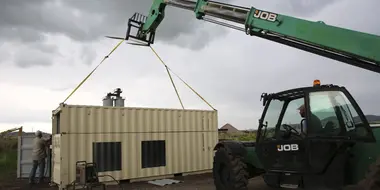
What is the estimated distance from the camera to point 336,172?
17.7 ft

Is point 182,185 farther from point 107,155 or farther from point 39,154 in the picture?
point 39,154

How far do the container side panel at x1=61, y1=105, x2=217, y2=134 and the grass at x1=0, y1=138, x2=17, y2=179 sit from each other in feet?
19.5

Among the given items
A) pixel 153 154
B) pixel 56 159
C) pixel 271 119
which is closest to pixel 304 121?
pixel 271 119

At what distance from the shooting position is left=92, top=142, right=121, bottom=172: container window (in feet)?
35.1

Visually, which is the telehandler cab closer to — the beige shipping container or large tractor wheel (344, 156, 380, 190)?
large tractor wheel (344, 156, 380, 190)

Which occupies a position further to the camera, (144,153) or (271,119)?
(144,153)

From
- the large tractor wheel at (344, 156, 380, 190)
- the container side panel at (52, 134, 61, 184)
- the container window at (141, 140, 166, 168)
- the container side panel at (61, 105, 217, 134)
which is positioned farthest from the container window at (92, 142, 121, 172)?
the large tractor wheel at (344, 156, 380, 190)

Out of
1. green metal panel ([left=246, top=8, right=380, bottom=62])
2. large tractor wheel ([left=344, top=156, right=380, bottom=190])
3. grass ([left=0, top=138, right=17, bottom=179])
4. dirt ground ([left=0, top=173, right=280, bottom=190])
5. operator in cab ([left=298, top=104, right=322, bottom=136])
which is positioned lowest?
dirt ground ([left=0, top=173, right=280, bottom=190])

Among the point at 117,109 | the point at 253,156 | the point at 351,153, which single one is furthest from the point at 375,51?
the point at 117,109

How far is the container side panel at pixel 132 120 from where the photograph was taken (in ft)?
34.3

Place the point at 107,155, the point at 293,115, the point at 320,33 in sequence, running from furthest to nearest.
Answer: the point at 107,155, the point at 320,33, the point at 293,115

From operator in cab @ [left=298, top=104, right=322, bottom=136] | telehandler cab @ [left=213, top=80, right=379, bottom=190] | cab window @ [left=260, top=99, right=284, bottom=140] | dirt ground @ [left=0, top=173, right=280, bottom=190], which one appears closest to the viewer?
telehandler cab @ [left=213, top=80, right=379, bottom=190]

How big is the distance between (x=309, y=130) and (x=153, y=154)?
7.19m

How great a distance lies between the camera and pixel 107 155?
10945 mm
